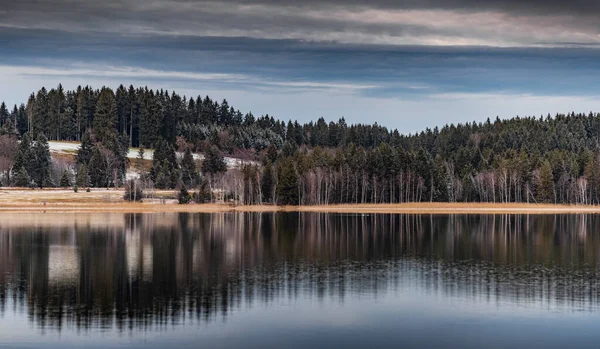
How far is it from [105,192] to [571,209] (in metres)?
97.6

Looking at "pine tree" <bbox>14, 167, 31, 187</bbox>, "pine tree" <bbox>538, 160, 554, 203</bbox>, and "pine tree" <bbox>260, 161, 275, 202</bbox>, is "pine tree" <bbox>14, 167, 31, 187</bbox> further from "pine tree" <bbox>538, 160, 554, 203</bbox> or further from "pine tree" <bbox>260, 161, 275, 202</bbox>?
"pine tree" <bbox>538, 160, 554, 203</bbox>

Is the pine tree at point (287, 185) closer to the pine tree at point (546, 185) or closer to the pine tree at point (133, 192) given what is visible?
the pine tree at point (133, 192)

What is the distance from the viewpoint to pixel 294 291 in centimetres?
5088

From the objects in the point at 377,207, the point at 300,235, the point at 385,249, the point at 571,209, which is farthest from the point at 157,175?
the point at 385,249

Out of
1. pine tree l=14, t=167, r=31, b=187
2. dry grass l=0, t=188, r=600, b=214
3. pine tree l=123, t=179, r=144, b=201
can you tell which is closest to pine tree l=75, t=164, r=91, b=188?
dry grass l=0, t=188, r=600, b=214

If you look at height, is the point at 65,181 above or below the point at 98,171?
below

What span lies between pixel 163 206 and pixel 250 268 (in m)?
100

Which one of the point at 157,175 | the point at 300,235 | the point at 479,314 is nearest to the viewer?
the point at 479,314

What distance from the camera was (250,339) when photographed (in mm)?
37344

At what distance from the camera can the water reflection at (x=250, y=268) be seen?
45844mm

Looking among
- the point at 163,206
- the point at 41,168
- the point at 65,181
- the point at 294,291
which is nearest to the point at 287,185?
the point at 163,206

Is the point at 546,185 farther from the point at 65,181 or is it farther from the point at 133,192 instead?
the point at 65,181

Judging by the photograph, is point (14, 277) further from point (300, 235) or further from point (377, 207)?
point (377, 207)

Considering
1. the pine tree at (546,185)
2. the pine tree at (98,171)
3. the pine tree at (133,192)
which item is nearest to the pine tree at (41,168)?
the pine tree at (98,171)
